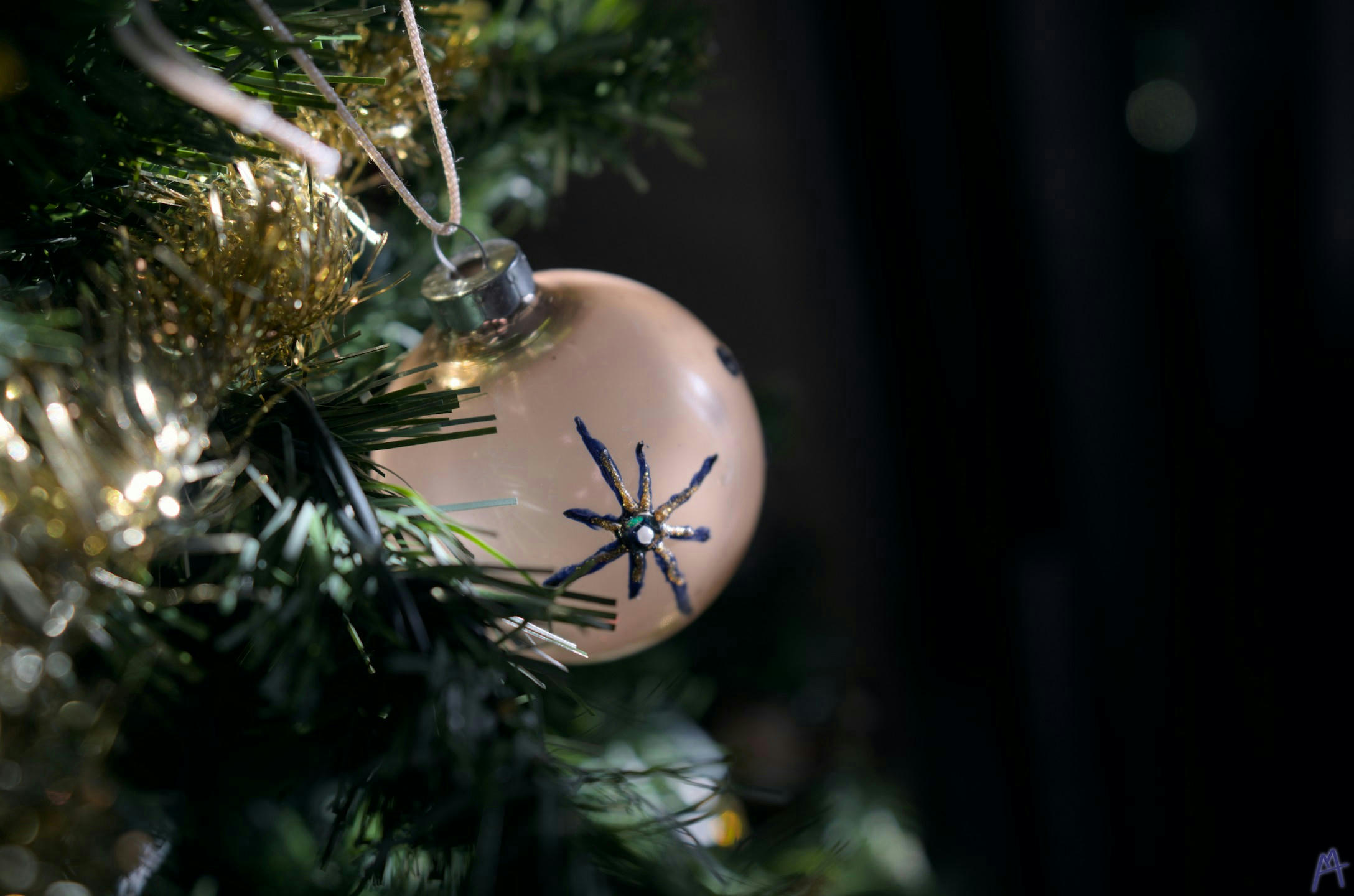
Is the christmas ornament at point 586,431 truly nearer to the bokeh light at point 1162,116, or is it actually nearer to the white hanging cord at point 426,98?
the white hanging cord at point 426,98

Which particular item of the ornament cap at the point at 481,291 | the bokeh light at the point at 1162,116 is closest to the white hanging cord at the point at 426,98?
the ornament cap at the point at 481,291

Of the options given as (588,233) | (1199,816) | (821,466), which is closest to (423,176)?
(588,233)

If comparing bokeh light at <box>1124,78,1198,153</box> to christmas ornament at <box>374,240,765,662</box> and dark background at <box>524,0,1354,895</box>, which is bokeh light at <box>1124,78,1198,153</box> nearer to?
dark background at <box>524,0,1354,895</box>

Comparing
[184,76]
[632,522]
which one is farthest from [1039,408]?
[184,76]

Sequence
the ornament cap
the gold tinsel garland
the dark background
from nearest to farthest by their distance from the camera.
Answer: the gold tinsel garland
the ornament cap
the dark background

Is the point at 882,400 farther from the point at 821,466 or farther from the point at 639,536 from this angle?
the point at 639,536

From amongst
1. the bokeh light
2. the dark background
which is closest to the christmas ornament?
the dark background

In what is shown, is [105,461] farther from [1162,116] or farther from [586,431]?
[1162,116]
